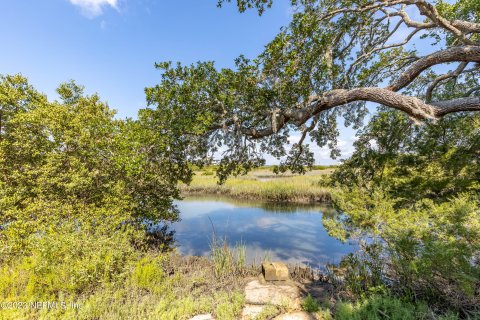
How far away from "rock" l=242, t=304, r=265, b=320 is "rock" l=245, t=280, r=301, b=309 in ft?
0.46

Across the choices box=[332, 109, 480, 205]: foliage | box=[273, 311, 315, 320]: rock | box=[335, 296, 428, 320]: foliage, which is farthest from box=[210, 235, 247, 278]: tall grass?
box=[332, 109, 480, 205]: foliage

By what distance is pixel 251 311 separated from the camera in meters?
3.89

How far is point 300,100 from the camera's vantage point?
19.2 ft

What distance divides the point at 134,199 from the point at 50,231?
2377 mm

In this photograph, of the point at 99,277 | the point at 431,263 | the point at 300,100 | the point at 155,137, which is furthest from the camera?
the point at 300,100

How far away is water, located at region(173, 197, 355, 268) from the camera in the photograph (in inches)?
354

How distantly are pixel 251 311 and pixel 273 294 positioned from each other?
822 millimetres

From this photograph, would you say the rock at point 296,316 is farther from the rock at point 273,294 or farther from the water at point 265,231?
the water at point 265,231

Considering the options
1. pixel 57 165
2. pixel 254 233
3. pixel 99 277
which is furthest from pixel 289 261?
pixel 57 165

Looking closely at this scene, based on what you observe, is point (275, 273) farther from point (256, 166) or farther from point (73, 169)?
point (73, 169)

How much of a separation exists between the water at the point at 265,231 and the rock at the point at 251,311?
337 cm

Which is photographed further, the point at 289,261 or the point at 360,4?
the point at 289,261

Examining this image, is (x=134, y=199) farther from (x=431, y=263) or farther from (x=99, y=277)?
(x=431, y=263)

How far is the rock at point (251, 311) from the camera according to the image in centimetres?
370
